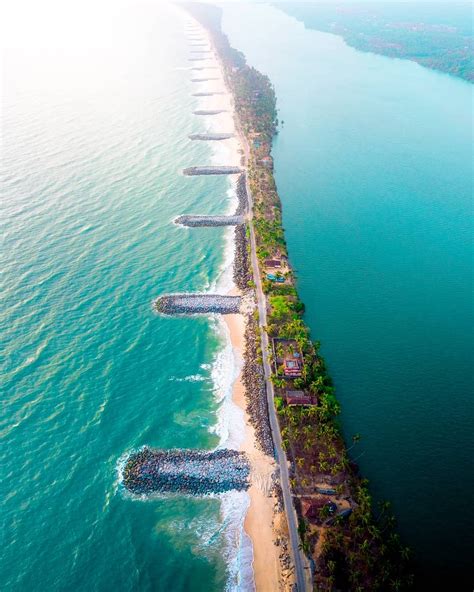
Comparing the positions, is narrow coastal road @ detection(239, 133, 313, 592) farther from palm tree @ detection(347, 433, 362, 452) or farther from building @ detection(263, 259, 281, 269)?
palm tree @ detection(347, 433, 362, 452)

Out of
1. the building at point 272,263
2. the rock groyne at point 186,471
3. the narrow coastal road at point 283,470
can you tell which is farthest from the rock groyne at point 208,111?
the rock groyne at point 186,471

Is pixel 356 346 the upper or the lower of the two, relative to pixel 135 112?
lower

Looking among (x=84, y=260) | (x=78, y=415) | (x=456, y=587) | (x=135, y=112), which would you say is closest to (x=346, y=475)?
(x=456, y=587)

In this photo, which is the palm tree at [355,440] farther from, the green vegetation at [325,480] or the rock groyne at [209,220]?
the rock groyne at [209,220]

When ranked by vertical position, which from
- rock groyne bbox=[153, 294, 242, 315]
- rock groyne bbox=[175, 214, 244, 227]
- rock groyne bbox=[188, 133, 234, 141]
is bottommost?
rock groyne bbox=[153, 294, 242, 315]

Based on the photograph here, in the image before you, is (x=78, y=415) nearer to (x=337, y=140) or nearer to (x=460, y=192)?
(x=460, y=192)

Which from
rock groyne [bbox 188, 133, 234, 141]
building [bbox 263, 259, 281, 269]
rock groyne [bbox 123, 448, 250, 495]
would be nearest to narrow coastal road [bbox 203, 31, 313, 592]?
building [bbox 263, 259, 281, 269]

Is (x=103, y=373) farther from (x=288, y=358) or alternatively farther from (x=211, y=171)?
(x=211, y=171)
